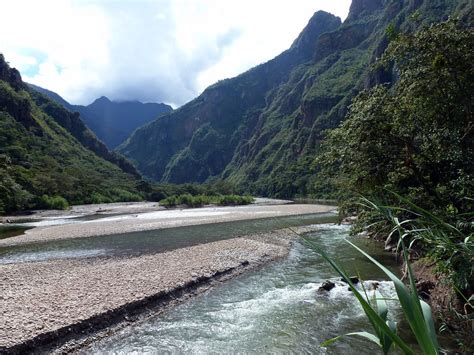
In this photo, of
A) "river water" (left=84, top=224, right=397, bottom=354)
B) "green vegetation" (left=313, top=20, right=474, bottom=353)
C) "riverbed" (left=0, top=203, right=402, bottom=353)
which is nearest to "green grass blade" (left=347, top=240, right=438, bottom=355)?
"riverbed" (left=0, top=203, right=402, bottom=353)

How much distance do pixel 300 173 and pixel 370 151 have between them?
172065mm

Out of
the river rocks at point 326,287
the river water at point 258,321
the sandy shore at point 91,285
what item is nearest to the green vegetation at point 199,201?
the sandy shore at point 91,285

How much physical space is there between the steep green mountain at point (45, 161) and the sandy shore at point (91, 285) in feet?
174

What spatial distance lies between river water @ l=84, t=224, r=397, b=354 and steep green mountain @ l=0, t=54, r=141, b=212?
203 feet

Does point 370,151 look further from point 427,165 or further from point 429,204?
point 429,204

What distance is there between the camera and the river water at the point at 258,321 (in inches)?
438

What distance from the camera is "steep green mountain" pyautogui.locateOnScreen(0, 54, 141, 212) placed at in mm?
78312

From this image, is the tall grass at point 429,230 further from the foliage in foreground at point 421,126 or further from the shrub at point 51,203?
the shrub at point 51,203

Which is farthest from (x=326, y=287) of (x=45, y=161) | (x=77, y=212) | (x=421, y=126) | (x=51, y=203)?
(x=45, y=161)

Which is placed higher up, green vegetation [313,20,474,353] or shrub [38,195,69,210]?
green vegetation [313,20,474,353]

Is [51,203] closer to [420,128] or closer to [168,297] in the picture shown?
[168,297]

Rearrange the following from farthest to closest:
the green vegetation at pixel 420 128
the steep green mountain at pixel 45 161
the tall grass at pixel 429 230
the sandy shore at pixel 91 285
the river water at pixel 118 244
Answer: the steep green mountain at pixel 45 161 < the river water at pixel 118 244 < the green vegetation at pixel 420 128 < the sandy shore at pixel 91 285 < the tall grass at pixel 429 230

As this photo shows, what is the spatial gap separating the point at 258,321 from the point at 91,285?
8.52 meters

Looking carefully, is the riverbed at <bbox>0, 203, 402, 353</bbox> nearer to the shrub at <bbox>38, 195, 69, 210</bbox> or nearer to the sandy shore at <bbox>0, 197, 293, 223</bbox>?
the sandy shore at <bbox>0, 197, 293, 223</bbox>
